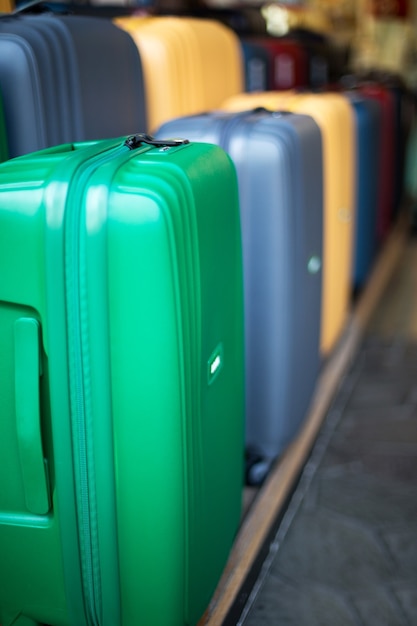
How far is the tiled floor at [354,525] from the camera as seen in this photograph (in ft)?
4.63

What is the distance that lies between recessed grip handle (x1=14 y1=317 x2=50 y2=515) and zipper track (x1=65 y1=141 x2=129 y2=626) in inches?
1.7

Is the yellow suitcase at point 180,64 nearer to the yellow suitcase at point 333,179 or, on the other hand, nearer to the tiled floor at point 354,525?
the yellow suitcase at point 333,179

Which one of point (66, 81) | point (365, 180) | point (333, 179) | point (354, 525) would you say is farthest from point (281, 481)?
point (365, 180)

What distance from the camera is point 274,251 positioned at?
1.52 metres

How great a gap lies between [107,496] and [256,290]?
0.66m

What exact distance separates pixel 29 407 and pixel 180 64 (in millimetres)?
1009

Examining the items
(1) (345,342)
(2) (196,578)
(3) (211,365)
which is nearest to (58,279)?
(3) (211,365)

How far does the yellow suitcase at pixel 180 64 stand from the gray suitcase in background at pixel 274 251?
0.48 feet

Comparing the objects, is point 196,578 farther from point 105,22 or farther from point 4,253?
Result: point 105,22

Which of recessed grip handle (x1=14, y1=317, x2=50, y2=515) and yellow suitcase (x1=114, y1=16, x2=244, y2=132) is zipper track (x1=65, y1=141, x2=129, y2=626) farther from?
yellow suitcase (x1=114, y1=16, x2=244, y2=132)

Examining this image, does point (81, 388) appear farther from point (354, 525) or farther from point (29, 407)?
point (354, 525)

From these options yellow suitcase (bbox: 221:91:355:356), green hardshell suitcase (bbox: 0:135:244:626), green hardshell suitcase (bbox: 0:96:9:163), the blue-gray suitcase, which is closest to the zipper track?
green hardshell suitcase (bbox: 0:135:244:626)

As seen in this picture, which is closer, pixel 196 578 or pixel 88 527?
pixel 88 527

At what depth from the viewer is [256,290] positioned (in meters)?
1.55
